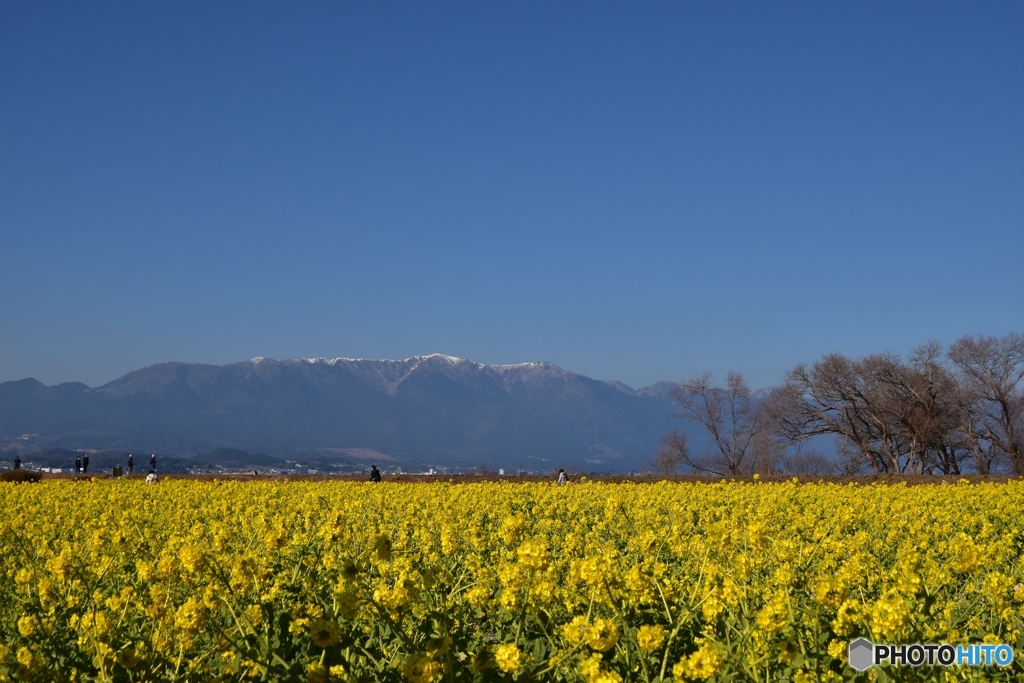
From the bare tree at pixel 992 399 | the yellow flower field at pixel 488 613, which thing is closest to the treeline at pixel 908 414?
the bare tree at pixel 992 399

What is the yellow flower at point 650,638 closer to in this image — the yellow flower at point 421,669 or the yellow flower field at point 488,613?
the yellow flower field at point 488,613

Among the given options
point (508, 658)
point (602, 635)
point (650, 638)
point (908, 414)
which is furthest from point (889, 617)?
point (908, 414)

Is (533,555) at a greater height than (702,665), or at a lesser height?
greater

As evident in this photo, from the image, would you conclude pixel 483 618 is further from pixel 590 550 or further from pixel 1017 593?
pixel 1017 593

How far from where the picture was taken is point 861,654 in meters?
4.34

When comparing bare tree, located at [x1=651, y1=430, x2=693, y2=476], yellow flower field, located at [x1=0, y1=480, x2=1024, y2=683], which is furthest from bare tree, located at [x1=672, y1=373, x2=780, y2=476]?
yellow flower field, located at [x1=0, y1=480, x2=1024, y2=683]

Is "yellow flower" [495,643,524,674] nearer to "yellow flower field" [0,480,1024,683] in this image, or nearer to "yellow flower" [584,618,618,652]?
"yellow flower field" [0,480,1024,683]

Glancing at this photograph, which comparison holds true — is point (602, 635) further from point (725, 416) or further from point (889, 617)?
point (725, 416)

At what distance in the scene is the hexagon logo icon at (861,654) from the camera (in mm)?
4312

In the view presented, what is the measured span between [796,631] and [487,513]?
1069 centimetres

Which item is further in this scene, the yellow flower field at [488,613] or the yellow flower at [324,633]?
the yellow flower field at [488,613]

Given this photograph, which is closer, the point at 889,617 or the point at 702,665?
the point at 702,665

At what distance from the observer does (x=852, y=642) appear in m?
4.36

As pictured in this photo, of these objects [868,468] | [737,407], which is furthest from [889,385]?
[737,407]
